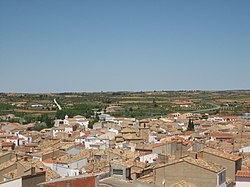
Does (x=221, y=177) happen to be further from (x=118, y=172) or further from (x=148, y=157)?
(x=148, y=157)

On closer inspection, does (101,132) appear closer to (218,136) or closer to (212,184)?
(218,136)

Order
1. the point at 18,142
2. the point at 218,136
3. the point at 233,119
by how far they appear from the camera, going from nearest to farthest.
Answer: the point at 218,136 < the point at 18,142 < the point at 233,119

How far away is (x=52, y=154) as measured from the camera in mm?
31750

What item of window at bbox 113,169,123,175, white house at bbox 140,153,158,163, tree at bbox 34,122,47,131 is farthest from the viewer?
tree at bbox 34,122,47,131

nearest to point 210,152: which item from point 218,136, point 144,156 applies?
point 144,156

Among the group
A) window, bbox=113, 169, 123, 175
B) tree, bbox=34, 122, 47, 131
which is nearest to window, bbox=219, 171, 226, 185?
window, bbox=113, 169, 123, 175

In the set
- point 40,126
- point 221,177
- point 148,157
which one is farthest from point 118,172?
point 40,126

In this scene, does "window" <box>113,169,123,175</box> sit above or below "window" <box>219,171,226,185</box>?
above

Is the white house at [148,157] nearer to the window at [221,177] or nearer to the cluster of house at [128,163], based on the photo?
the cluster of house at [128,163]

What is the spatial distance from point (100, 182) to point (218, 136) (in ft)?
115

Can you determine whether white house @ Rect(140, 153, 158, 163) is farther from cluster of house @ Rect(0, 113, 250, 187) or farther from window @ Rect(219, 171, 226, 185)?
window @ Rect(219, 171, 226, 185)

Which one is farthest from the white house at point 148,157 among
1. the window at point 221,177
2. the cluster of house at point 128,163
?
the window at point 221,177

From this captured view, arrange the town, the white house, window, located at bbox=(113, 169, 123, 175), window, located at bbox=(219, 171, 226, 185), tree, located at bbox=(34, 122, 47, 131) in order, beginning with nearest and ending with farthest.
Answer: window, located at bbox=(113, 169, 123, 175), the town, window, located at bbox=(219, 171, 226, 185), the white house, tree, located at bbox=(34, 122, 47, 131)

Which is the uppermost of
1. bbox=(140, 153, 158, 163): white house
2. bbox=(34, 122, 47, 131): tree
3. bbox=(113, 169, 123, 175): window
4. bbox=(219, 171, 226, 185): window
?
bbox=(113, 169, 123, 175): window
